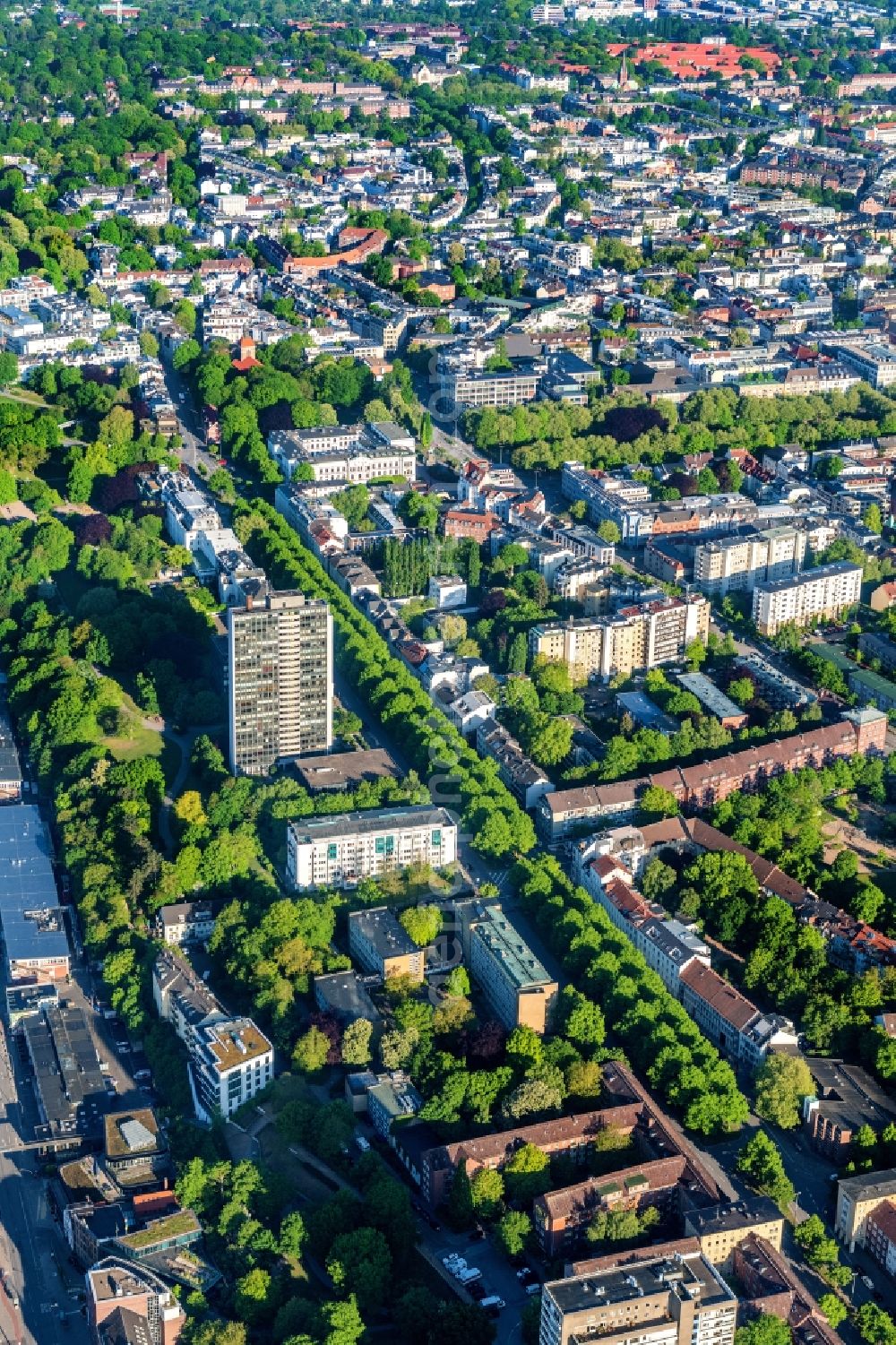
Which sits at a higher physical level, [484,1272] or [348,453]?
[348,453]


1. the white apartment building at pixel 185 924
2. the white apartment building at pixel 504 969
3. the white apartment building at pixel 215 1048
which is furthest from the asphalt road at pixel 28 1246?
the white apartment building at pixel 504 969

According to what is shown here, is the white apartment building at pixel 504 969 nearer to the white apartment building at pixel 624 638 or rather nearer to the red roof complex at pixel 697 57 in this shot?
the white apartment building at pixel 624 638

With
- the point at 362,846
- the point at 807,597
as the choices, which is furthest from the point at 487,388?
the point at 362,846

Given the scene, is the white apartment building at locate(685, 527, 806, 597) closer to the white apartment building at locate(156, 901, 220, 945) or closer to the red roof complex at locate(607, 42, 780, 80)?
the white apartment building at locate(156, 901, 220, 945)

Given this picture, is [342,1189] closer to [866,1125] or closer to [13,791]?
[866,1125]

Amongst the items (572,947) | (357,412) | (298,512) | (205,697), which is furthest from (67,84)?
(572,947)

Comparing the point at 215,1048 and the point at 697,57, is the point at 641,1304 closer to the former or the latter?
the point at 215,1048

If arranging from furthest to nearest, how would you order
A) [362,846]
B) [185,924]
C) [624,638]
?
[624,638] < [362,846] < [185,924]

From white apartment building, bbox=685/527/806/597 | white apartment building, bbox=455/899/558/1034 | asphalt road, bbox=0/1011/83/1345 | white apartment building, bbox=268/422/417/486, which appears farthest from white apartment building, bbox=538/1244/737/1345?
white apartment building, bbox=268/422/417/486
